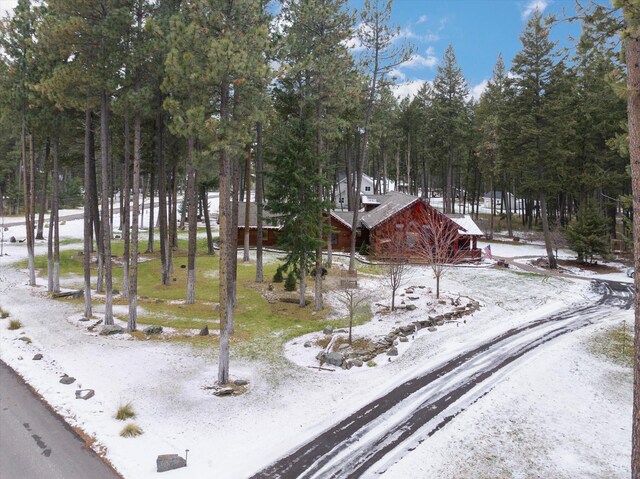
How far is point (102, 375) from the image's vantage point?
1344cm

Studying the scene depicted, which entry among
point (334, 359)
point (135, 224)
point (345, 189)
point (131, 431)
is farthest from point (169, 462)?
point (345, 189)

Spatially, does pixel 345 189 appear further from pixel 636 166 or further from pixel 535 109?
pixel 636 166

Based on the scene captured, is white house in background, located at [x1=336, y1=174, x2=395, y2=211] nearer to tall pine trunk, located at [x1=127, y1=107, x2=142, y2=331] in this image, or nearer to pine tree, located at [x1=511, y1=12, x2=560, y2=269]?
pine tree, located at [x1=511, y1=12, x2=560, y2=269]

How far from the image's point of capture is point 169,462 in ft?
29.3

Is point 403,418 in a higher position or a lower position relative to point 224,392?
lower

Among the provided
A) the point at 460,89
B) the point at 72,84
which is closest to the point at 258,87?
the point at 72,84

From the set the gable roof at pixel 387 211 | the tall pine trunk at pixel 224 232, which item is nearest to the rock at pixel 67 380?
the tall pine trunk at pixel 224 232

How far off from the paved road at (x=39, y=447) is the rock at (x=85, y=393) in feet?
2.76

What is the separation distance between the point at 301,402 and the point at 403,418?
2.96 m

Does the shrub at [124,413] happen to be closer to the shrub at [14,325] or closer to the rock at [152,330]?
the rock at [152,330]

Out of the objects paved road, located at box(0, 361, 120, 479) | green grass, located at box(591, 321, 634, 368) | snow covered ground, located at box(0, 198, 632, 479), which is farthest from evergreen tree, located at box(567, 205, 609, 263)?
paved road, located at box(0, 361, 120, 479)

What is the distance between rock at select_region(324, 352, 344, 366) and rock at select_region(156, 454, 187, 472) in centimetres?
686

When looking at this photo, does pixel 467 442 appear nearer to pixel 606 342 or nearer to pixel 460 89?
pixel 606 342

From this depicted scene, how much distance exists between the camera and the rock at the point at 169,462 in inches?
350
